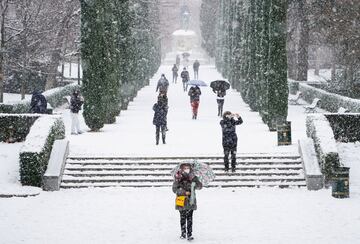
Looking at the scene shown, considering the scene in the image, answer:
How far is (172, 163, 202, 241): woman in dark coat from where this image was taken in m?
12.4

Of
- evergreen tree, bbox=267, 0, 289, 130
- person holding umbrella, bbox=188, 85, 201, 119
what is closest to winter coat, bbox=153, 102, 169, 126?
evergreen tree, bbox=267, 0, 289, 130

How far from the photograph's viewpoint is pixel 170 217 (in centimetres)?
1464

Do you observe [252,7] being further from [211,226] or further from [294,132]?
[211,226]

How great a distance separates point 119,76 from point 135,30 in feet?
31.2

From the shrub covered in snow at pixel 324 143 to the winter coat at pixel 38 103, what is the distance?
A: 32.8 feet

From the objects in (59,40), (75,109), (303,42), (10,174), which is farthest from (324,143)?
(303,42)

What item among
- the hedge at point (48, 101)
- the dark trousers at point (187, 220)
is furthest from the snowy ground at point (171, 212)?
the hedge at point (48, 101)

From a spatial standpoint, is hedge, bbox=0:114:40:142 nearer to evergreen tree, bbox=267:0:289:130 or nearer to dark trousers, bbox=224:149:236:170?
dark trousers, bbox=224:149:236:170

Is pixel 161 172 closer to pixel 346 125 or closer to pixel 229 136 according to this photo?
pixel 229 136

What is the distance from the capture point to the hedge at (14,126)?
22172mm

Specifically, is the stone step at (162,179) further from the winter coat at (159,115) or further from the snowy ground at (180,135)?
the winter coat at (159,115)

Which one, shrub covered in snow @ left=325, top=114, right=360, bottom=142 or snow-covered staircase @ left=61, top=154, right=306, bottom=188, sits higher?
shrub covered in snow @ left=325, top=114, right=360, bottom=142

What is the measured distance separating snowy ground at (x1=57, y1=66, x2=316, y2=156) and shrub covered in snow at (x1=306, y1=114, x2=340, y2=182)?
95 centimetres

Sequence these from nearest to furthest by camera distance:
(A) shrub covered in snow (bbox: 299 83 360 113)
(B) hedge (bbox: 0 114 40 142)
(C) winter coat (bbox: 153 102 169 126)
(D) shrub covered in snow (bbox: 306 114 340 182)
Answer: (D) shrub covered in snow (bbox: 306 114 340 182)
(C) winter coat (bbox: 153 102 169 126)
(B) hedge (bbox: 0 114 40 142)
(A) shrub covered in snow (bbox: 299 83 360 113)
